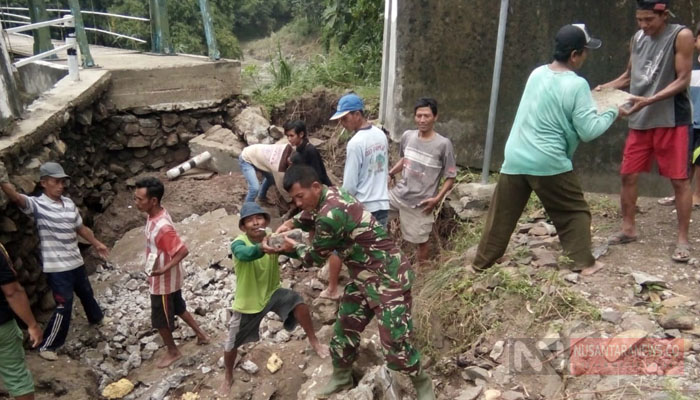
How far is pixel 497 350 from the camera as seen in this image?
3498mm

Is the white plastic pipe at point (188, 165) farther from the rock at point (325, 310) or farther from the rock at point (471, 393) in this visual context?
the rock at point (471, 393)

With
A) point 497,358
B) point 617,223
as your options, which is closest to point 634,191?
point 617,223

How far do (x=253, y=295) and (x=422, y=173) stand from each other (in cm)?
175

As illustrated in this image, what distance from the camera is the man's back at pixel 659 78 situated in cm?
370

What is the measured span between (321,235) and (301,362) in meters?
1.65

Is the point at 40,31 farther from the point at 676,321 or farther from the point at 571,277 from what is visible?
the point at 676,321

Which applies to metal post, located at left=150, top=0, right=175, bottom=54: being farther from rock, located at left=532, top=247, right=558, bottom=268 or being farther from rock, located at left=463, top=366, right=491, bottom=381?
rock, located at left=463, top=366, right=491, bottom=381

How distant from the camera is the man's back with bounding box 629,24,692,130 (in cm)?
370

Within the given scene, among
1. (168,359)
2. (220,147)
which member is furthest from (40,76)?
(168,359)

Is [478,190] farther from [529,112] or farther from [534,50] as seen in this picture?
[529,112]

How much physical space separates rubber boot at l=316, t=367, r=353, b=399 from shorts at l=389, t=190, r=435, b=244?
1646 mm

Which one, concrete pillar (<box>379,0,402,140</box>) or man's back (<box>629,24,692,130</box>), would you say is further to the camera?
concrete pillar (<box>379,0,402,140</box>)

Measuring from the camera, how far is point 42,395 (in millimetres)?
3963

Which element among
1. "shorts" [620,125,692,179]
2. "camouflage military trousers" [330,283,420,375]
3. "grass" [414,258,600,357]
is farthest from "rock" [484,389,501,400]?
"shorts" [620,125,692,179]
